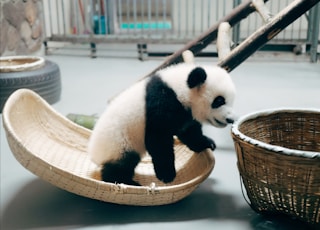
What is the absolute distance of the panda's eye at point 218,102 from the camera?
1.37m

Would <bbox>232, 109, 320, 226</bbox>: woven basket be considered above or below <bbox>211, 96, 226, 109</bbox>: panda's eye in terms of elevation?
below

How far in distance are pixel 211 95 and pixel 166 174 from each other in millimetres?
289

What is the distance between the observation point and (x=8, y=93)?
95.7 inches

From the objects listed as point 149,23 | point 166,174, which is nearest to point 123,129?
point 166,174

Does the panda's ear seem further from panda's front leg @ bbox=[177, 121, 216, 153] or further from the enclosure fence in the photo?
the enclosure fence

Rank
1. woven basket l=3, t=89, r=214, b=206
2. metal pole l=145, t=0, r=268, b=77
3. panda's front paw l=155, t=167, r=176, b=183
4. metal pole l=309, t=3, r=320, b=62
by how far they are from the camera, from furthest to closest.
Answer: metal pole l=309, t=3, r=320, b=62
metal pole l=145, t=0, r=268, b=77
panda's front paw l=155, t=167, r=176, b=183
woven basket l=3, t=89, r=214, b=206

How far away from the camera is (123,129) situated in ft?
4.64

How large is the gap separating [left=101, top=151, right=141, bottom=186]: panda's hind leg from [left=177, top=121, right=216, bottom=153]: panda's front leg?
18cm

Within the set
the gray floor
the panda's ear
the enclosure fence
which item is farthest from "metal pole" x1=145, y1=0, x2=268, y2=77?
the enclosure fence

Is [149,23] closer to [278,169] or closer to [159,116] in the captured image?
[159,116]

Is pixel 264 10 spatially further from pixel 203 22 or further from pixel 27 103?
pixel 203 22

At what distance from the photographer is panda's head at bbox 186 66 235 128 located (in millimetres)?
1356

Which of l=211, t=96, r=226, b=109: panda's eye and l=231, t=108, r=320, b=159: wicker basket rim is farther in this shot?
l=211, t=96, r=226, b=109: panda's eye

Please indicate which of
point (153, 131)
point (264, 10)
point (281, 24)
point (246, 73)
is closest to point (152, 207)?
point (153, 131)
